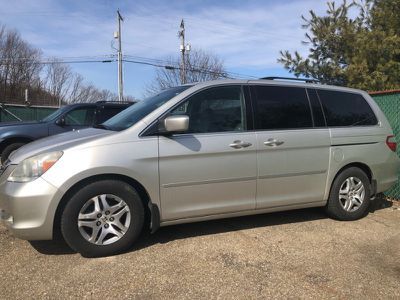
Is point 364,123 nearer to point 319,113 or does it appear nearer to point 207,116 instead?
point 319,113

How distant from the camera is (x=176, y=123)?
4270 mm

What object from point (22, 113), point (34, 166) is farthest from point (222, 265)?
point (22, 113)

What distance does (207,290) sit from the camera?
3.58 metres

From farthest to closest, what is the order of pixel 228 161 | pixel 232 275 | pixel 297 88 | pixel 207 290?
pixel 297 88, pixel 228 161, pixel 232 275, pixel 207 290

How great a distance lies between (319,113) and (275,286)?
261cm

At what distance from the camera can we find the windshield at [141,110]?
15.3 ft

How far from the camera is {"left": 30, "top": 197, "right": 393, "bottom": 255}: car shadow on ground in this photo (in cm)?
456

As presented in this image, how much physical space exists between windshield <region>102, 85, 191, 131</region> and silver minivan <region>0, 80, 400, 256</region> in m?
0.03

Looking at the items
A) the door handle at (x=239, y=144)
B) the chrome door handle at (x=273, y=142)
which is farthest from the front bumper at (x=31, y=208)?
the chrome door handle at (x=273, y=142)

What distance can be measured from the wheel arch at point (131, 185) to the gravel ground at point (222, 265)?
0.30m

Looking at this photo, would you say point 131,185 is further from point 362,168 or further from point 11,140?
point 11,140

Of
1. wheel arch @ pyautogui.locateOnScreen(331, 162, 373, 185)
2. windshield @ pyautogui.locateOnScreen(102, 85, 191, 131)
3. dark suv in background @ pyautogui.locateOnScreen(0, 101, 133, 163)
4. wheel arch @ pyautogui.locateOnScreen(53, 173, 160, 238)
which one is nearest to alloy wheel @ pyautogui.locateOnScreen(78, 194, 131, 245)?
wheel arch @ pyautogui.locateOnScreen(53, 173, 160, 238)

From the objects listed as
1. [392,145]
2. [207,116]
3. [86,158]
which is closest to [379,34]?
[392,145]

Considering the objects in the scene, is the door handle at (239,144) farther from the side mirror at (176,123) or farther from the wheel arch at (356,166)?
the wheel arch at (356,166)
